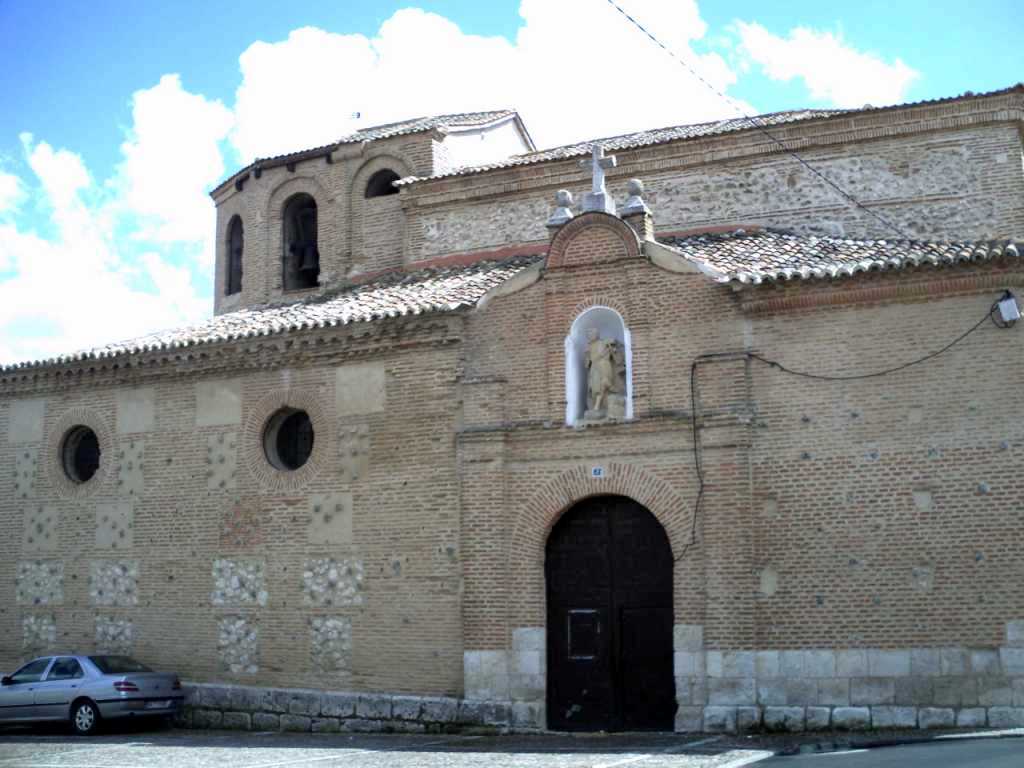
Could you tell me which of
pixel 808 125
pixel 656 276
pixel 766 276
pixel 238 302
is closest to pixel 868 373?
pixel 766 276

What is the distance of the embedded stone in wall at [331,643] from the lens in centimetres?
1456

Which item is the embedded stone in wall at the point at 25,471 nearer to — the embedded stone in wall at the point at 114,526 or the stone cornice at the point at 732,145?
the embedded stone in wall at the point at 114,526

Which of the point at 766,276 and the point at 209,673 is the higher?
the point at 766,276

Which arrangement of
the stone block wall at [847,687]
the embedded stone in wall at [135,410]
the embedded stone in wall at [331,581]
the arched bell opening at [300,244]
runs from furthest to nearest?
the arched bell opening at [300,244] < the embedded stone in wall at [135,410] < the embedded stone in wall at [331,581] < the stone block wall at [847,687]

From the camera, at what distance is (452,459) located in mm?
14281

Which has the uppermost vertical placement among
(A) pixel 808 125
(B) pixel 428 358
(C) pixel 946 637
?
(A) pixel 808 125

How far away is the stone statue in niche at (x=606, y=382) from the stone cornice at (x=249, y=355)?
5.91 ft

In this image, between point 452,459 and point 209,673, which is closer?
point 452,459

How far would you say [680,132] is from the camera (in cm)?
1783

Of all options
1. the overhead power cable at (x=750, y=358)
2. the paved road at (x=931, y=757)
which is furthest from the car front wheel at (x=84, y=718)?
the paved road at (x=931, y=757)

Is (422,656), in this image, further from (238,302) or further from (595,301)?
(238,302)

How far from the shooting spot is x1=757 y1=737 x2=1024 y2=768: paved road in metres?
9.05

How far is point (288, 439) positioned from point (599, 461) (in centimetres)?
473

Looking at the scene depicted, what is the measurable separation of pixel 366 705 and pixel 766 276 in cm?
694
